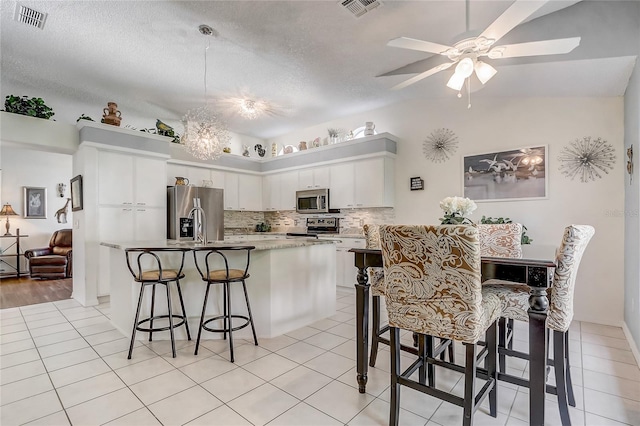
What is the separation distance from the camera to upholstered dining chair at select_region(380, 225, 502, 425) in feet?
4.87

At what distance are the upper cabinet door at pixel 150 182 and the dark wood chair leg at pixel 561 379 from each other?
516cm

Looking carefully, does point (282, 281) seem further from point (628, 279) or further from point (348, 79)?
point (628, 279)

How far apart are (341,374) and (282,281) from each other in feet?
3.68

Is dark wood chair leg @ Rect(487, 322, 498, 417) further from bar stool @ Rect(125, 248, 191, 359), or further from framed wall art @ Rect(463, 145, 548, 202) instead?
framed wall art @ Rect(463, 145, 548, 202)

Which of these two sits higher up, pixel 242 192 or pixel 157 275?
pixel 242 192

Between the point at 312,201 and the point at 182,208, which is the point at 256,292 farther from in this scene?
the point at 312,201

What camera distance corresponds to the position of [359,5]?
2.75m

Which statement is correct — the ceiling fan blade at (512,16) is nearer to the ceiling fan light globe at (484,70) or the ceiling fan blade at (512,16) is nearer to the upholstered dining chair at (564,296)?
the ceiling fan light globe at (484,70)

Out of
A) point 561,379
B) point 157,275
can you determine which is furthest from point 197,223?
point 561,379

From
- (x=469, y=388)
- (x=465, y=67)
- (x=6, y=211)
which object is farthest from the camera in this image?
(x=6, y=211)

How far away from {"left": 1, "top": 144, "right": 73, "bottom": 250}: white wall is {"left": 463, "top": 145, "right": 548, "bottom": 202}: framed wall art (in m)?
8.66

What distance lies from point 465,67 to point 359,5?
1.10 meters

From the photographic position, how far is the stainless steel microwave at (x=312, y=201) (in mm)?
5711

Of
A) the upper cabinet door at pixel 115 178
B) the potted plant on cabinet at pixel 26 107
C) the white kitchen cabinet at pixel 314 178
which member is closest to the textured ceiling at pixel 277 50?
the potted plant on cabinet at pixel 26 107
